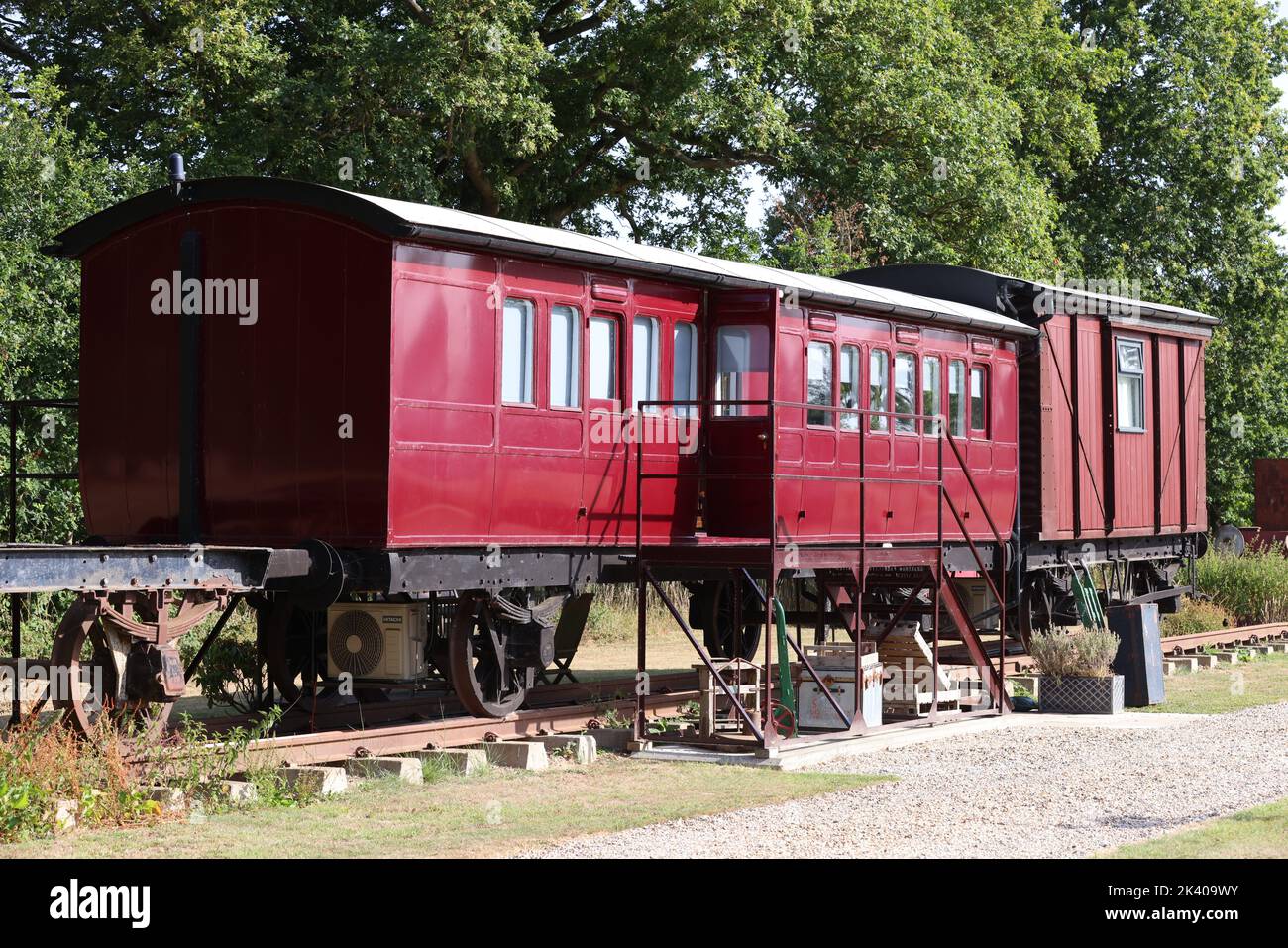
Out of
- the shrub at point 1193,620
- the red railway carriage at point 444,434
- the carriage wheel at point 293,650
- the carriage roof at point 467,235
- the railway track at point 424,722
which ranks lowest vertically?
the railway track at point 424,722

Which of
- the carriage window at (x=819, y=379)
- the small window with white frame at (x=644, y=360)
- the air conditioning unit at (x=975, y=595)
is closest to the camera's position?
the small window with white frame at (x=644, y=360)

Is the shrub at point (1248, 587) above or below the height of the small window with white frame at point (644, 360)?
below

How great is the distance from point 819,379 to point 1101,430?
6.96m

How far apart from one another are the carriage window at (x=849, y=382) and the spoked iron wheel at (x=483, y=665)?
4.16 meters

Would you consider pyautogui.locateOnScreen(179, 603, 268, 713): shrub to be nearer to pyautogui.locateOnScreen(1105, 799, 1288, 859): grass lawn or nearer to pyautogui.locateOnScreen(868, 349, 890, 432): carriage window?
pyautogui.locateOnScreen(868, 349, 890, 432): carriage window

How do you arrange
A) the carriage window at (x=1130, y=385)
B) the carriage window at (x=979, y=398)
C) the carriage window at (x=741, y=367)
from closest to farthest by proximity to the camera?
the carriage window at (x=741, y=367), the carriage window at (x=979, y=398), the carriage window at (x=1130, y=385)

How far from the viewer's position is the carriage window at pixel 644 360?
1414 centimetres

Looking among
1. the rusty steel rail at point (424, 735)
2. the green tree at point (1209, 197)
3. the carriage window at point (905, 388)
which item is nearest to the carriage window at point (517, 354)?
the rusty steel rail at point (424, 735)

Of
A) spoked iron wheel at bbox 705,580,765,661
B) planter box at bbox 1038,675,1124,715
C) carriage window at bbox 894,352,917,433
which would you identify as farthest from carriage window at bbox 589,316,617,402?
planter box at bbox 1038,675,1124,715

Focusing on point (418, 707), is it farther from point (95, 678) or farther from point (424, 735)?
point (95, 678)

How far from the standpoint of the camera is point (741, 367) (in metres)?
14.9

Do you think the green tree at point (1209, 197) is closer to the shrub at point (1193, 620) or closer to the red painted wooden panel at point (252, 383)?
the shrub at point (1193, 620)

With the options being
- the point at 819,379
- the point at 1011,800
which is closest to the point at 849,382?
the point at 819,379

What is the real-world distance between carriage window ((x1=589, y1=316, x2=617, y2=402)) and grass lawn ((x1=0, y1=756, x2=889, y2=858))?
10.2 ft
